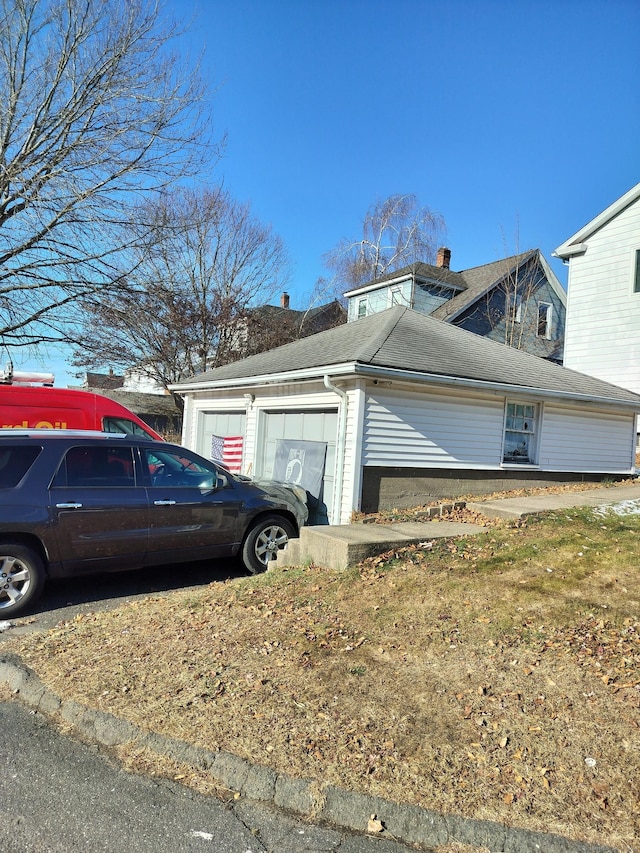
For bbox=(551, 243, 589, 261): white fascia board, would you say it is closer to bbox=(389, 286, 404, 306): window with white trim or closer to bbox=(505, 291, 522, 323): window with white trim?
bbox=(505, 291, 522, 323): window with white trim

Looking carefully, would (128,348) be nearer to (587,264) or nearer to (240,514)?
(587,264)

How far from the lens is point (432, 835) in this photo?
105 inches

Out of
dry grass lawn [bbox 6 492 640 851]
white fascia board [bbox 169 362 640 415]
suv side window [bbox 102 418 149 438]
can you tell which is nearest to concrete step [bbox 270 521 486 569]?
dry grass lawn [bbox 6 492 640 851]

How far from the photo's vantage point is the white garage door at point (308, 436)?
977 cm

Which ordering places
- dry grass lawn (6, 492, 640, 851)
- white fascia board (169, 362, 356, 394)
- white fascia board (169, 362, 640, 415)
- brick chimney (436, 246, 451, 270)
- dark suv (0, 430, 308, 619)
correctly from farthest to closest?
brick chimney (436, 246, 451, 270), white fascia board (169, 362, 356, 394), white fascia board (169, 362, 640, 415), dark suv (0, 430, 308, 619), dry grass lawn (6, 492, 640, 851)

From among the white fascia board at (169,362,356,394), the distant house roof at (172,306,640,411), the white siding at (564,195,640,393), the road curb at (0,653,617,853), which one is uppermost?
the white siding at (564,195,640,393)

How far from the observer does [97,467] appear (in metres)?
6.35

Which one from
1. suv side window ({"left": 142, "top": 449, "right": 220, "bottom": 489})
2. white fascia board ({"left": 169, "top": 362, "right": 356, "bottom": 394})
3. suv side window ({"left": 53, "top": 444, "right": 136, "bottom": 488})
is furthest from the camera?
white fascia board ({"left": 169, "top": 362, "right": 356, "bottom": 394})

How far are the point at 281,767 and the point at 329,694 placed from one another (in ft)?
2.53

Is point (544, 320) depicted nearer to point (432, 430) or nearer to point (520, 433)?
point (520, 433)

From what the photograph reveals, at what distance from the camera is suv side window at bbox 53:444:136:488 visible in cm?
616

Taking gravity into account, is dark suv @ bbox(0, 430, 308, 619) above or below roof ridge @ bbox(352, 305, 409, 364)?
below

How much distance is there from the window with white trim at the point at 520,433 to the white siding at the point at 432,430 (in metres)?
Answer: 0.32

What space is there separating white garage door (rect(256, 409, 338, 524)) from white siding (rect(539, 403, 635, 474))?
445 centimetres
